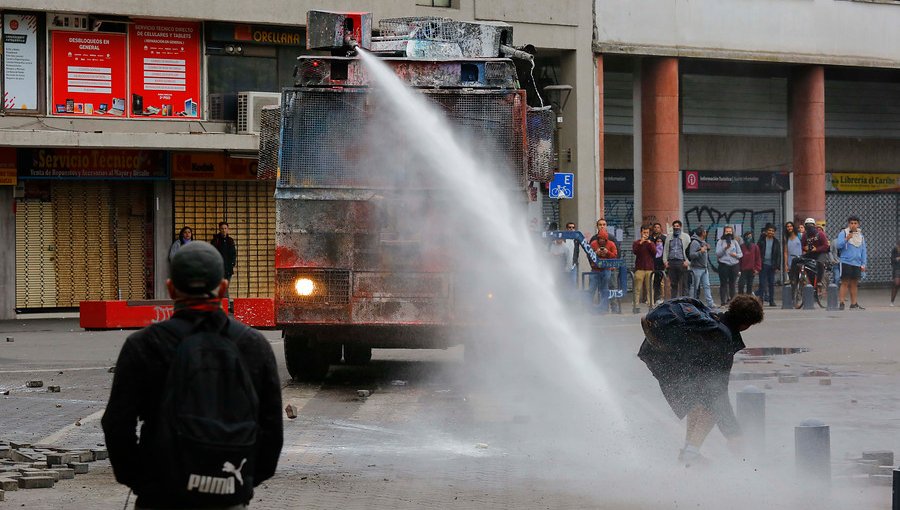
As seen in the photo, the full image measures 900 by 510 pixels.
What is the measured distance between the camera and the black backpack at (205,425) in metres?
3.74

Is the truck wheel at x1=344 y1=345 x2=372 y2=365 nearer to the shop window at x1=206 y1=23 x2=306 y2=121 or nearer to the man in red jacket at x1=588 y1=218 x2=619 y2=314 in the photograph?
the man in red jacket at x1=588 y1=218 x2=619 y2=314

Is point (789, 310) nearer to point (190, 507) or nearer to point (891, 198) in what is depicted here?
point (891, 198)

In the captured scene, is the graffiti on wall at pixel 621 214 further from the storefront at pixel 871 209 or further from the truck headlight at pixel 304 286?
the truck headlight at pixel 304 286

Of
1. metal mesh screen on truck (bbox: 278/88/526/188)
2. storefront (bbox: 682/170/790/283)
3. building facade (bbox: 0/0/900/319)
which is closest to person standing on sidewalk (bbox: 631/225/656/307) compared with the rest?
building facade (bbox: 0/0/900/319)

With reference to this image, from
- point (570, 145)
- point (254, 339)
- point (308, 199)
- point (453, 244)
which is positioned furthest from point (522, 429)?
point (570, 145)

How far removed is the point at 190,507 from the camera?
12.5ft

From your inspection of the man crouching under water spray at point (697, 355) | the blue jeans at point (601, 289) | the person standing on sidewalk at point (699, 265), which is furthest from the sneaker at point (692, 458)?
the person standing on sidewalk at point (699, 265)

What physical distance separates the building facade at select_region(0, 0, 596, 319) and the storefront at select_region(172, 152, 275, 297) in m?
0.03

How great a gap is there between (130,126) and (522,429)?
17.1 metres

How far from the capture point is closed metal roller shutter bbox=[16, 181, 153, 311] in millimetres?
25766

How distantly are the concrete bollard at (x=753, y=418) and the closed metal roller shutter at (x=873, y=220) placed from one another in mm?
28687

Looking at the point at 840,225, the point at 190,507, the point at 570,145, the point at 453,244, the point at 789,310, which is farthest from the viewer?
Result: the point at 840,225

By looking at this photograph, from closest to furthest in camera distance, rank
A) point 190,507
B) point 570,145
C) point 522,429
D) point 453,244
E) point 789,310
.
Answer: point 190,507 < point 522,429 < point 453,244 < point 789,310 < point 570,145

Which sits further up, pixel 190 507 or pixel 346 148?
pixel 346 148
